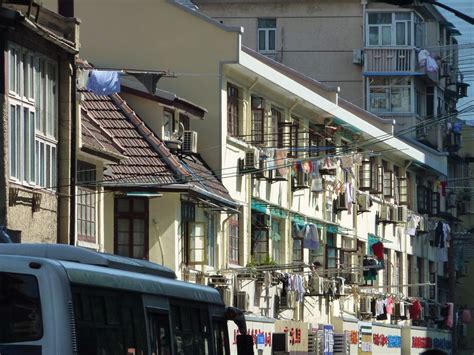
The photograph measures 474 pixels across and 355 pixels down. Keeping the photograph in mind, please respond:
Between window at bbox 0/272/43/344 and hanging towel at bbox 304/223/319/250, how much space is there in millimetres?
33851

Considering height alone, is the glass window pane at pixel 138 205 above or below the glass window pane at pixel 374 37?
below

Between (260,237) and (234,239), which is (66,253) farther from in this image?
(260,237)

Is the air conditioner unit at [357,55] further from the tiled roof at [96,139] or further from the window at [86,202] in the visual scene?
the window at [86,202]

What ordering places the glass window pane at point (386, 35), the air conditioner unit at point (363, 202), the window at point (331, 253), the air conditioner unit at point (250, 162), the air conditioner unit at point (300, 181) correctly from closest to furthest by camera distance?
the air conditioner unit at point (250, 162) → the air conditioner unit at point (300, 181) → the window at point (331, 253) → the air conditioner unit at point (363, 202) → the glass window pane at point (386, 35)

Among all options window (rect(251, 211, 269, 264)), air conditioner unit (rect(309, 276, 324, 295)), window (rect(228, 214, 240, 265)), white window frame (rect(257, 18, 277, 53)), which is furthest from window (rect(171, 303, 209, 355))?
white window frame (rect(257, 18, 277, 53))

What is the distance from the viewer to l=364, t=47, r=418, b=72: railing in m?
67.1

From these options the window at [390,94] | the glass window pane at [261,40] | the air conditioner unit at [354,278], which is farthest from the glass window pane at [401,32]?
the air conditioner unit at [354,278]

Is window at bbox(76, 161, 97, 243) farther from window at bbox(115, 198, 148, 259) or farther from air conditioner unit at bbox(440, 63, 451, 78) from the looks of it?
air conditioner unit at bbox(440, 63, 451, 78)

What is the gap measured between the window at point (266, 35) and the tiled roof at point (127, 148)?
1038 inches

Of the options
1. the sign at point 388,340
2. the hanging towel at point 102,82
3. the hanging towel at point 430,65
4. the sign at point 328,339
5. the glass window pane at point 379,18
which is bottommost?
the sign at point 388,340

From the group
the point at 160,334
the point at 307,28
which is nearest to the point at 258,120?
the point at 307,28

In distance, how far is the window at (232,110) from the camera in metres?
44.2

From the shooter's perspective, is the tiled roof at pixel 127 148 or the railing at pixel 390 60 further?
the railing at pixel 390 60

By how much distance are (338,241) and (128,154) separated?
17.6m
